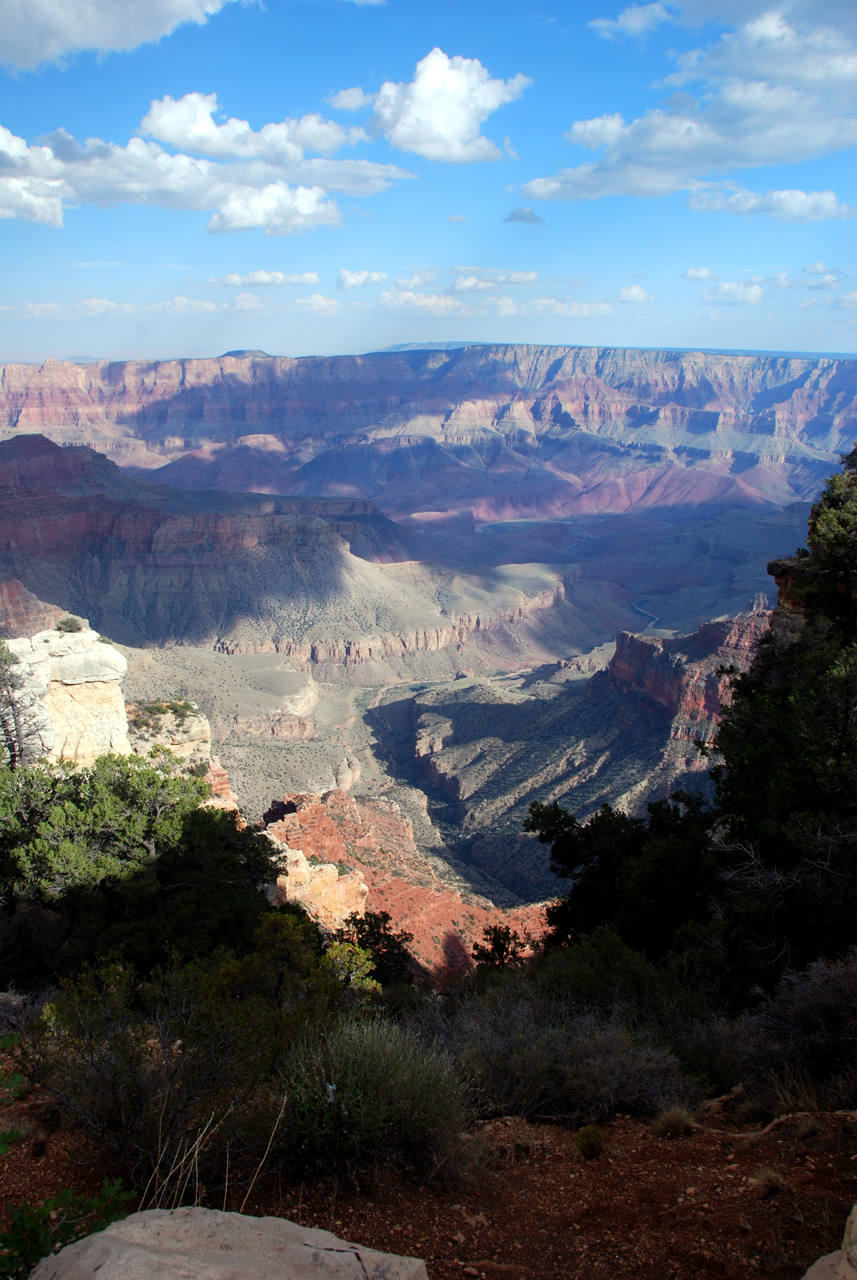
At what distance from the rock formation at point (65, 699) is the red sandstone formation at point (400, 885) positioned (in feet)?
25.7

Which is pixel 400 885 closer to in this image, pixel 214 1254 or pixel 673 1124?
pixel 673 1124

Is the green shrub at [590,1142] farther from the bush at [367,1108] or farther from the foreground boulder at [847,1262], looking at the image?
the foreground boulder at [847,1262]

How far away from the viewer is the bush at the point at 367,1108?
6.21m

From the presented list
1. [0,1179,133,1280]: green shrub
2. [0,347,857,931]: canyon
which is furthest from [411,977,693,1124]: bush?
[0,347,857,931]: canyon

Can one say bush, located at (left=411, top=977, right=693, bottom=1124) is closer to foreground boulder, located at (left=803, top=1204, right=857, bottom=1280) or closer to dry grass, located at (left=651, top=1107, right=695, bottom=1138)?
dry grass, located at (left=651, top=1107, right=695, bottom=1138)

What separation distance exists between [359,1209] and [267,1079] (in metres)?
1.82

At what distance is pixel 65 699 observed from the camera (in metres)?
24.7

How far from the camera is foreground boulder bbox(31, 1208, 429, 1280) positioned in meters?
3.64

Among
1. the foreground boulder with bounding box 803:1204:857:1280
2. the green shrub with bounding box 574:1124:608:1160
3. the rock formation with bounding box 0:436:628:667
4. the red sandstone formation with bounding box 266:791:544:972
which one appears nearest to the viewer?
the foreground boulder with bounding box 803:1204:857:1280

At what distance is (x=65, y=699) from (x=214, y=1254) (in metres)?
23.7

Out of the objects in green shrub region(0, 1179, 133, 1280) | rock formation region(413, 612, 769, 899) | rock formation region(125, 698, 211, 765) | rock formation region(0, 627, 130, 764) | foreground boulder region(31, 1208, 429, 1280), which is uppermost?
foreground boulder region(31, 1208, 429, 1280)

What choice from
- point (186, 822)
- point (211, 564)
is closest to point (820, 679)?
point (186, 822)

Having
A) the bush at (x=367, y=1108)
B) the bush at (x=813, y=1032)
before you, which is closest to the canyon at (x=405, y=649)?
the bush at (x=813, y=1032)

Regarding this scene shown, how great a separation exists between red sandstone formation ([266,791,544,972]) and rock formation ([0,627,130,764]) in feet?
25.7
